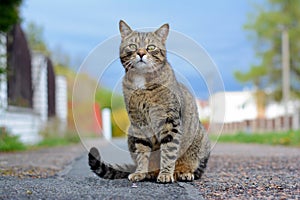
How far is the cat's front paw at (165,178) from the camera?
141 inches

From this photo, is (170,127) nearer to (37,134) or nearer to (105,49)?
(105,49)

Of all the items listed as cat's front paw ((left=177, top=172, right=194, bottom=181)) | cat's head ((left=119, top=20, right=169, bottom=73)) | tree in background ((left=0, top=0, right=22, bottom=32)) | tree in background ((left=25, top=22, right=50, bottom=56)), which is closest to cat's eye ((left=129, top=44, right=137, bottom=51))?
cat's head ((left=119, top=20, right=169, bottom=73))

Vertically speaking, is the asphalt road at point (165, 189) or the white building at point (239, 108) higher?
the white building at point (239, 108)

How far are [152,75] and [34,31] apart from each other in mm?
23143

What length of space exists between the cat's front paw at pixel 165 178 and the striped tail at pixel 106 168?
471 millimetres

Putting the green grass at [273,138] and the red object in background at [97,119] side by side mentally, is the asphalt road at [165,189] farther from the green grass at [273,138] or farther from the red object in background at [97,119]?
the green grass at [273,138]

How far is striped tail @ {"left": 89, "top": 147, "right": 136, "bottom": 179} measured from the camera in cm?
386

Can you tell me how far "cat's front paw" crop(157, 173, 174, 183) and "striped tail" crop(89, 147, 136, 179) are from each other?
47 cm

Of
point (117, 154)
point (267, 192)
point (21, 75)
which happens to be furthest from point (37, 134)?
point (267, 192)

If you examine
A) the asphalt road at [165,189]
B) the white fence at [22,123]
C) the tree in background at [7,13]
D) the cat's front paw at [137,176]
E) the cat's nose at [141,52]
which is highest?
the tree in background at [7,13]

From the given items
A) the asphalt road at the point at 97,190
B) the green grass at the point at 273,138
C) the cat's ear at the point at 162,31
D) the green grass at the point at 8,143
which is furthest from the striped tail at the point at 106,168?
the green grass at the point at 8,143

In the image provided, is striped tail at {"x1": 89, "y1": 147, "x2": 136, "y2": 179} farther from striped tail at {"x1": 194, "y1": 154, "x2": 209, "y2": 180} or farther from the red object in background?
striped tail at {"x1": 194, "y1": 154, "x2": 209, "y2": 180}

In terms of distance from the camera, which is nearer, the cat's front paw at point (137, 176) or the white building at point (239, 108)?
the cat's front paw at point (137, 176)

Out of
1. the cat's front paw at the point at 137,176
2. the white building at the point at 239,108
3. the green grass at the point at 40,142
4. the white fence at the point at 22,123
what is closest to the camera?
the cat's front paw at the point at 137,176
